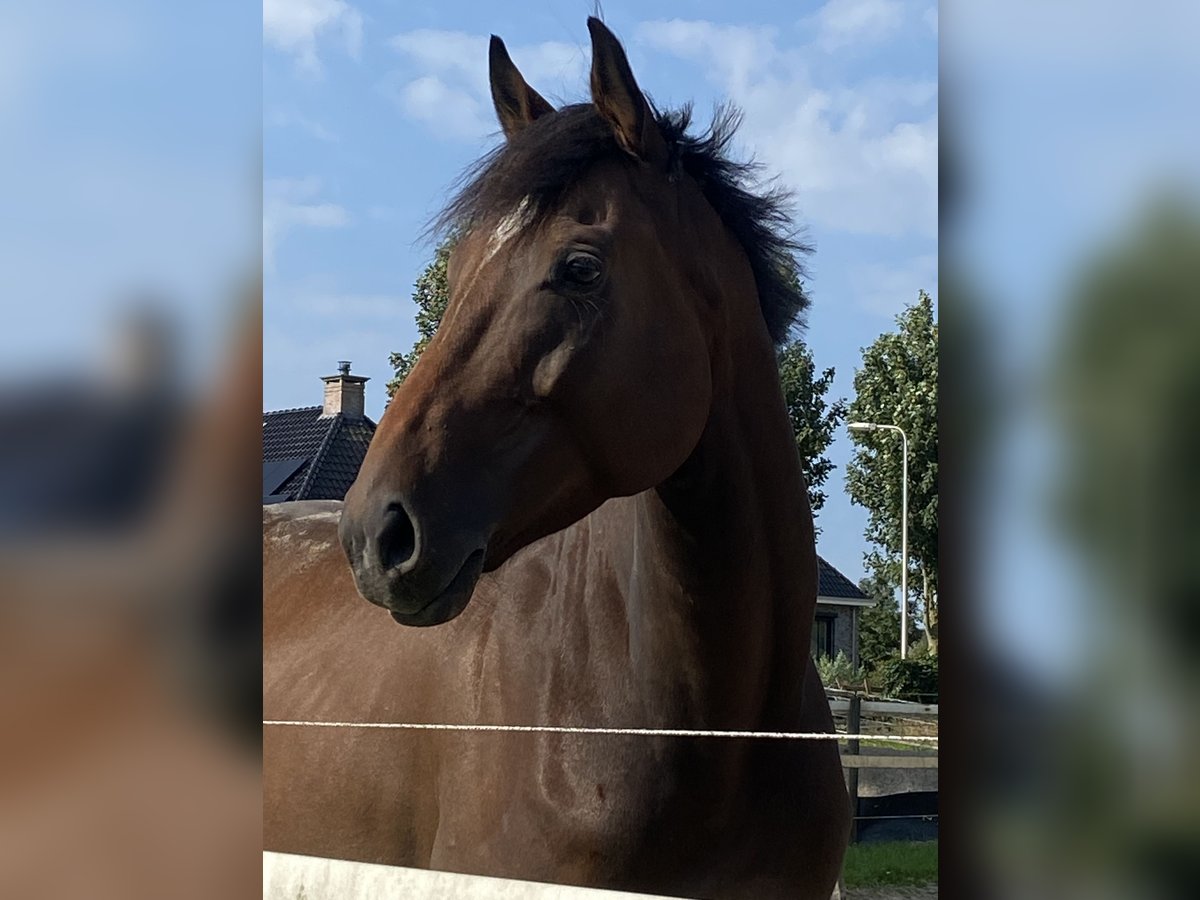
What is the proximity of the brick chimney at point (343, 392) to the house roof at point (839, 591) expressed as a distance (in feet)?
36.6

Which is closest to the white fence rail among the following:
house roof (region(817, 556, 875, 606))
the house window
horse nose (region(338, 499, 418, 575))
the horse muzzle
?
the horse muzzle

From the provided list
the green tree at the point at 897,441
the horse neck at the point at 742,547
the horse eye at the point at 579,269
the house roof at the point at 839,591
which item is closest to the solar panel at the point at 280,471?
the horse neck at the point at 742,547

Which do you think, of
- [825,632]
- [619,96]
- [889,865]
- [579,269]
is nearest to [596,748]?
[579,269]

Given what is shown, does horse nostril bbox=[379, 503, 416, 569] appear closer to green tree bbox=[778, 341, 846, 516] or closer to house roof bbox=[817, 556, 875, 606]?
green tree bbox=[778, 341, 846, 516]

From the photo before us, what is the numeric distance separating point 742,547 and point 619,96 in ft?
3.40

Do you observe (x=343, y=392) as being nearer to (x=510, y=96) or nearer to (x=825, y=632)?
(x=510, y=96)

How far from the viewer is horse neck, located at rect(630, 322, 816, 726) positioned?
2809 mm

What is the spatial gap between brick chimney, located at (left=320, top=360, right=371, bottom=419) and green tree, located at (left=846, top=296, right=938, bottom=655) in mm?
7580
